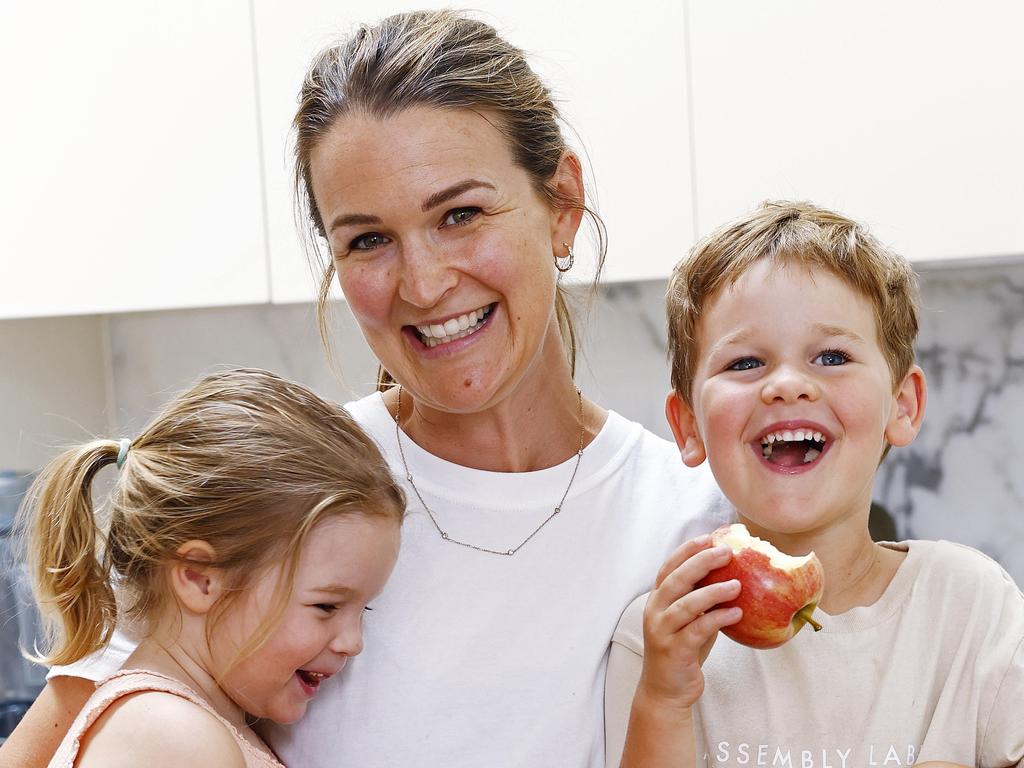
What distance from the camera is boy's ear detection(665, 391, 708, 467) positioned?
1.26 metres

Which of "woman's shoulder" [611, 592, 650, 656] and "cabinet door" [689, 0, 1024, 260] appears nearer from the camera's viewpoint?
"woman's shoulder" [611, 592, 650, 656]

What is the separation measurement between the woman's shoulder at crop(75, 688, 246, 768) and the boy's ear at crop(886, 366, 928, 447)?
0.69 m

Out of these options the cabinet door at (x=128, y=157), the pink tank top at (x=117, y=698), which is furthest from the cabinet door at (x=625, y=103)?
Result: the pink tank top at (x=117, y=698)

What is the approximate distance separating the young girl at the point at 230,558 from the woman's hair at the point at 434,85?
0.28m

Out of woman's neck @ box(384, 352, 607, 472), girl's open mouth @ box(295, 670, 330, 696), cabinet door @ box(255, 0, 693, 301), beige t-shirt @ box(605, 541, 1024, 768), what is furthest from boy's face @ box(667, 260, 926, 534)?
cabinet door @ box(255, 0, 693, 301)

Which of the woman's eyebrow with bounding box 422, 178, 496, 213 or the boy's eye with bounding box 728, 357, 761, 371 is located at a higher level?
the woman's eyebrow with bounding box 422, 178, 496, 213

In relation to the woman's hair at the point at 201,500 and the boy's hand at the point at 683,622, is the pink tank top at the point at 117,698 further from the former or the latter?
the boy's hand at the point at 683,622

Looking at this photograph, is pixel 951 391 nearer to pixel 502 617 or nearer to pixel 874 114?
pixel 874 114

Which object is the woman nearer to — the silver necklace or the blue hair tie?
the silver necklace

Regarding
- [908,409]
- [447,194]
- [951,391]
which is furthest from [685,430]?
[951,391]

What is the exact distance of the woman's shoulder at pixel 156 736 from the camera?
3.53 feet

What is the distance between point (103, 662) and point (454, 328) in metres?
0.48

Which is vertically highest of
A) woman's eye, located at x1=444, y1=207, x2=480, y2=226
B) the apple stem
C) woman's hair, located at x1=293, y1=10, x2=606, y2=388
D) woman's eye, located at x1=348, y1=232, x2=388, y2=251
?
woman's hair, located at x1=293, y1=10, x2=606, y2=388

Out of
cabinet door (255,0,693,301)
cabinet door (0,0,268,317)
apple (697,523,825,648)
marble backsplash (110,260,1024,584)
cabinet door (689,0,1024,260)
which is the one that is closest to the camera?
apple (697,523,825,648)
